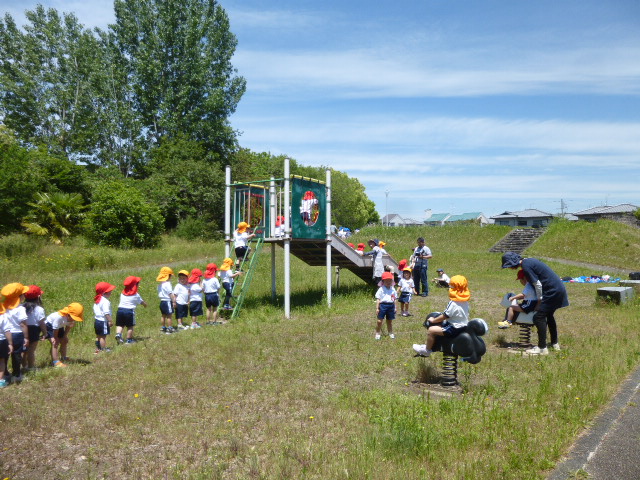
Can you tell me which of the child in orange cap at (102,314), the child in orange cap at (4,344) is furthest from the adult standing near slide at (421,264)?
the child in orange cap at (4,344)

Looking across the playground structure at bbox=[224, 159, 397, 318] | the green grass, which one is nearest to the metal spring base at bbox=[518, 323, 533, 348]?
the playground structure at bbox=[224, 159, 397, 318]

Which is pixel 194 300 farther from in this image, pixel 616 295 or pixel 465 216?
pixel 465 216

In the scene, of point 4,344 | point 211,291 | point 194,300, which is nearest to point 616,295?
point 211,291

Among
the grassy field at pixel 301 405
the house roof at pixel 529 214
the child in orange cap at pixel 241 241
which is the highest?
the house roof at pixel 529 214

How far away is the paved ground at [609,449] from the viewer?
452cm

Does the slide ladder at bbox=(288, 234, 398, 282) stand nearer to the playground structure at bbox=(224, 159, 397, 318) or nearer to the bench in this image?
the playground structure at bbox=(224, 159, 397, 318)

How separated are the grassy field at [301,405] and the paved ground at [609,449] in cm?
16

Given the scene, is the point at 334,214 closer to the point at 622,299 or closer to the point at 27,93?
the point at 27,93

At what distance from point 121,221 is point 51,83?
784 inches

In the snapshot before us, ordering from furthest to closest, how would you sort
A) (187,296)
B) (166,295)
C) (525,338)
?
1. (187,296)
2. (166,295)
3. (525,338)

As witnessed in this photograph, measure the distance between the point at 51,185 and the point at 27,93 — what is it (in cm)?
1221

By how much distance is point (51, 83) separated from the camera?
136 feet

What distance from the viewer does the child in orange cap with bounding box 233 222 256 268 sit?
1438 centimetres

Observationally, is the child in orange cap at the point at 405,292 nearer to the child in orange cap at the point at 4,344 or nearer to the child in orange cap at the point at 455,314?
the child in orange cap at the point at 455,314
